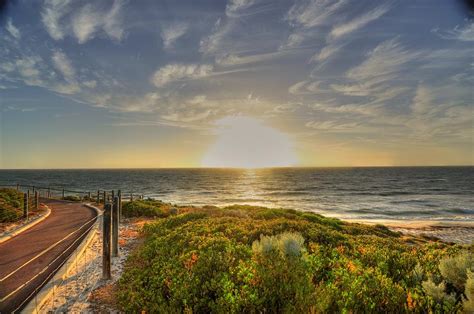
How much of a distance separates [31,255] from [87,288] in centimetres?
460

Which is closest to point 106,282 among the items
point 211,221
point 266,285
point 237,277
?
point 237,277

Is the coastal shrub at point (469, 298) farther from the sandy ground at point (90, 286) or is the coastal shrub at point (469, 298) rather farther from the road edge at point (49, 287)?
the road edge at point (49, 287)

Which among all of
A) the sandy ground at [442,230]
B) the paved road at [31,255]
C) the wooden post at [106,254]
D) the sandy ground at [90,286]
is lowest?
the sandy ground at [442,230]

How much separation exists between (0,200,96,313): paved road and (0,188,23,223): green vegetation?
5.30 ft

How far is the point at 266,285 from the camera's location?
530cm

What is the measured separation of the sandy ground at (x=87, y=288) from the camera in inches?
251

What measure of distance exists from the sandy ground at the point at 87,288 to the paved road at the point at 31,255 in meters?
0.69

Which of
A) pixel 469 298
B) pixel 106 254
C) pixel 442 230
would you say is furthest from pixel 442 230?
pixel 106 254

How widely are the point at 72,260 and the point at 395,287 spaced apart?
951cm

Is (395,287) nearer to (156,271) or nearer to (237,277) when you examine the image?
(237,277)

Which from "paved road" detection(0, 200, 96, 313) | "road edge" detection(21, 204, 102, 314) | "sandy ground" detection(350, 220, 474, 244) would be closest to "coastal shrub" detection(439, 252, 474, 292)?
"paved road" detection(0, 200, 96, 313)

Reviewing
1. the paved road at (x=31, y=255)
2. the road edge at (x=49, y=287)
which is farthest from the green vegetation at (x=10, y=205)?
the road edge at (x=49, y=287)

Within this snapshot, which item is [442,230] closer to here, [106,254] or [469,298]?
[469,298]

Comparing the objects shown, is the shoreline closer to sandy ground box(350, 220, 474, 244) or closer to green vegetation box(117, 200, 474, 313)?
sandy ground box(350, 220, 474, 244)
